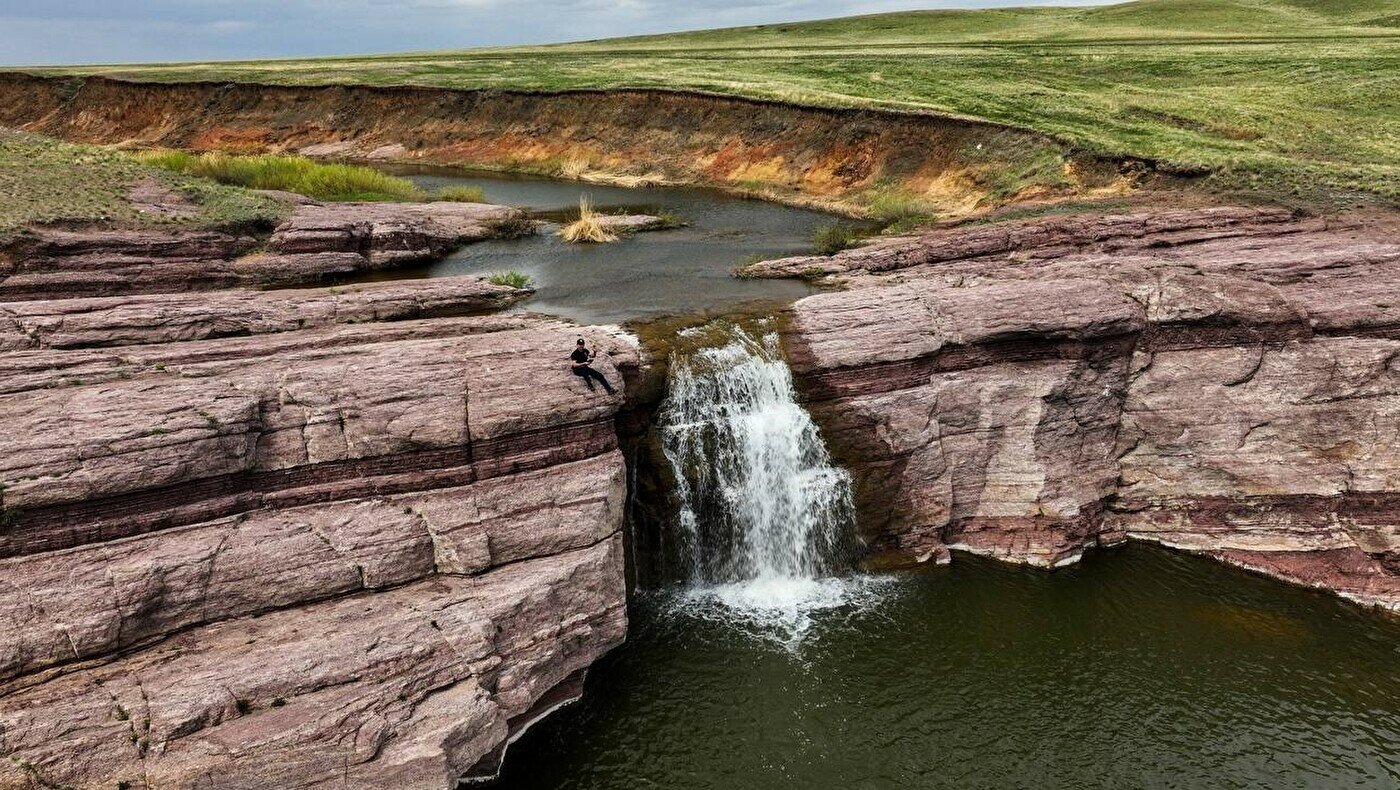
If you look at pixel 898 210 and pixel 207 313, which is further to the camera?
pixel 898 210

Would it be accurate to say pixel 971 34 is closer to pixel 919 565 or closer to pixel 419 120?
pixel 419 120

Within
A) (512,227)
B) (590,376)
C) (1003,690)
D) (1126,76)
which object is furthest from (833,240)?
(1126,76)

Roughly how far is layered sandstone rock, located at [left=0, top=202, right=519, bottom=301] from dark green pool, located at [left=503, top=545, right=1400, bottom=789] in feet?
53.9

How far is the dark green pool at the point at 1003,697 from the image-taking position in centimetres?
1549

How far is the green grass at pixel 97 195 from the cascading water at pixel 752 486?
18.0 metres

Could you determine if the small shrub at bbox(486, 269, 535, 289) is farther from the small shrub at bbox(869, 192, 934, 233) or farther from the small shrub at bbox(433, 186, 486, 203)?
the small shrub at bbox(869, 192, 934, 233)

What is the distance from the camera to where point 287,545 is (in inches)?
584

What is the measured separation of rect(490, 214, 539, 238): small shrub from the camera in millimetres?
35438

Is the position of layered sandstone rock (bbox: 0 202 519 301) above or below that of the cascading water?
above

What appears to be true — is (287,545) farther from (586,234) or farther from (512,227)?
(512,227)

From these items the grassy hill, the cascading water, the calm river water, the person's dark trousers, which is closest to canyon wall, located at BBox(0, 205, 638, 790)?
the person's dark trousers

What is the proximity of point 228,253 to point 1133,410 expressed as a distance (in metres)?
27.4

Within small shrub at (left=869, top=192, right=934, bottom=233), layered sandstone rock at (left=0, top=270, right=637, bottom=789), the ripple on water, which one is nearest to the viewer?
layered sandstone rock at (left=0, top=270, right=637, bottom=789)

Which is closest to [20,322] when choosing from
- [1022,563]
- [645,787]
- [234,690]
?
[234,690]
